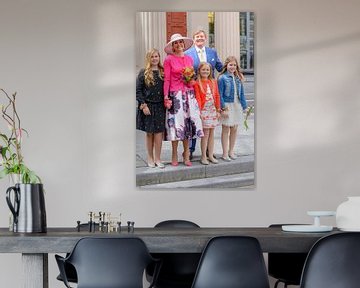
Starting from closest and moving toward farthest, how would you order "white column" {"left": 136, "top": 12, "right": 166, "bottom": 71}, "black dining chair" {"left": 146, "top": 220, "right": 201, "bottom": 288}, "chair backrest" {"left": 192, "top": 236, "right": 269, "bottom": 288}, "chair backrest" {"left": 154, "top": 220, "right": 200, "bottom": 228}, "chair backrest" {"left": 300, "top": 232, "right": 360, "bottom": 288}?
"chair backrest" {"left": 300, "top": 232, "right": 360, "bottom": 288}, "chair backrest" {"left": 192, "top": 236, "right": 269, "bottom": 288}, "black dining chair" {"left": 146, "top": 220, "right": 201, "bottom": 288}, "chair backrest" {"left": 154, "top": 220, "right": 200, "bottom": 228}, "white column" {"left": 136, "top": 12, "right": 166, "bottom": 71}

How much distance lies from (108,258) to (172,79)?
95.7 inches

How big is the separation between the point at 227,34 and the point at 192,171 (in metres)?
1.10

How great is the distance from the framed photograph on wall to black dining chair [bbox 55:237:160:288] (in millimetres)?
2129

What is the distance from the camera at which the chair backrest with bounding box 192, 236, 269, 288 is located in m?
3.75

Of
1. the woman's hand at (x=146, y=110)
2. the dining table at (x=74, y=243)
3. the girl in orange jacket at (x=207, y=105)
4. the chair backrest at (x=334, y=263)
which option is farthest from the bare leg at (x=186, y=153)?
the chair backrest at (x=334, y=263)

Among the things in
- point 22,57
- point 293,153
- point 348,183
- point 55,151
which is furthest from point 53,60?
point 348,183

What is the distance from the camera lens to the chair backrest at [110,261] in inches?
146

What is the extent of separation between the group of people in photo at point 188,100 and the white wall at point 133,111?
139 mm

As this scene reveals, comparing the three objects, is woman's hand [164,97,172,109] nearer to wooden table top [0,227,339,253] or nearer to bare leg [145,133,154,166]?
bare leg [145,133,154,166]

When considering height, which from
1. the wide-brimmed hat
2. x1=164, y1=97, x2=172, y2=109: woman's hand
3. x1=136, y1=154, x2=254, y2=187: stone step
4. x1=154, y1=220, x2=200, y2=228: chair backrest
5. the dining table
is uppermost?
the wide-brimmed hat

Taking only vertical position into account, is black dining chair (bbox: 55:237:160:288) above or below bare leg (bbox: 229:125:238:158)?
below

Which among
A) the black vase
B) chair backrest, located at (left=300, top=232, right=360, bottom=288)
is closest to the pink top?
the black vase

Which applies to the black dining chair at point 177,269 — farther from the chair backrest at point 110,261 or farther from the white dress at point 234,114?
the white dress at point 234,114

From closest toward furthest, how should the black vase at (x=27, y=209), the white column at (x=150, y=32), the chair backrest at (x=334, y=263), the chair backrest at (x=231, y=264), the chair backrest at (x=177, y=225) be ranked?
the chair backrest at (x=334, y=263)
the chair backrest at (x=231, y=264)
the black vase at (x=27, y=209)
the chair backrest at (x=177, y=225)
the white column at (x=150, y=32)
